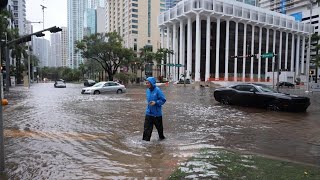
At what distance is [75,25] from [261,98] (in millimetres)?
166299

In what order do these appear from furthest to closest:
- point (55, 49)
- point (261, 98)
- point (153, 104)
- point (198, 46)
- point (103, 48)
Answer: point (55, 49) < point (198, 46) < point (103, 48) < point (261, 98) < point (153, 104)

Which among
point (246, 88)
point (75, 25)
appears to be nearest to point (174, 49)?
point (246, 88)

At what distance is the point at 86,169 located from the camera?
5.57m

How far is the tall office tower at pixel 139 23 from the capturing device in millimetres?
130125

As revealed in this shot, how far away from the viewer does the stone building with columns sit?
7375 cm

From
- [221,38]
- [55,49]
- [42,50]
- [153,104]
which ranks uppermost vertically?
[55,49]

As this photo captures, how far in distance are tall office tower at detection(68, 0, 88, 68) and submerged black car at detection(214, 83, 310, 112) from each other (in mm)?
141880

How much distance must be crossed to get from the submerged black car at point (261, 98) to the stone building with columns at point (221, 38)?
53.3 metres

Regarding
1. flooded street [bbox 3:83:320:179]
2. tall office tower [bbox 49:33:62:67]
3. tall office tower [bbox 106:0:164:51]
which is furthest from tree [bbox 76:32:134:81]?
tall office tower [bbox 49:33:62:67]

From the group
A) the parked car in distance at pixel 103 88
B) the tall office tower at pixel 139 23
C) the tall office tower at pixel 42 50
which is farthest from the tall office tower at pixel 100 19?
the parked car in distance at pixel 103 88

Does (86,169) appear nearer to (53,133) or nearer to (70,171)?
(70,171)

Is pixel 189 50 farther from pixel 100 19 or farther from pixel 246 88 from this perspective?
pixel 100 19

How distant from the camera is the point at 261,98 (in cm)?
1580

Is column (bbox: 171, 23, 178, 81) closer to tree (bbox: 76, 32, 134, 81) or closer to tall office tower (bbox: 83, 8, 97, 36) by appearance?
tree (bbox: 76, 32, 134, 81)
